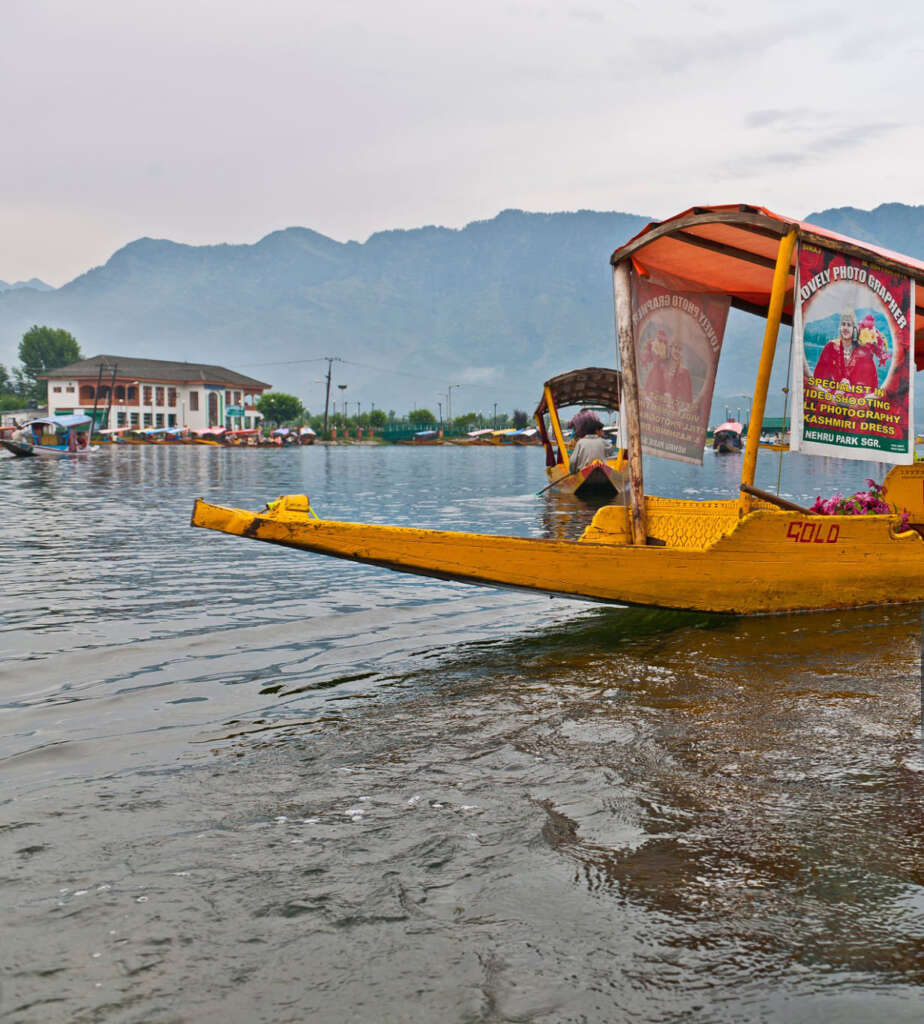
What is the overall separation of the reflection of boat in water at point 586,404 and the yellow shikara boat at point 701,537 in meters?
11.8

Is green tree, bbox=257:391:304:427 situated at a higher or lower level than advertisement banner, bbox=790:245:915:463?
higher

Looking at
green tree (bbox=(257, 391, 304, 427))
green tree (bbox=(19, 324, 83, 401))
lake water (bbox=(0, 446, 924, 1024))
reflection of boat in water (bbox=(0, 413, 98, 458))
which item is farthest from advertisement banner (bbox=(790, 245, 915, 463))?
green tree (bbox=(19, 324, 83, 401))

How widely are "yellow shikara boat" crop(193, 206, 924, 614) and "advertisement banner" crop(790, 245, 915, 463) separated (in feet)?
0.59

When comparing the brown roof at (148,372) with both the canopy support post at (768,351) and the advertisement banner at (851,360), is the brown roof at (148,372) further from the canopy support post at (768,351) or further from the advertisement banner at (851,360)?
the advertisement banner at (851,360)

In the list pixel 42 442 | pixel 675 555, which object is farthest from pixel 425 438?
pixel 675 555

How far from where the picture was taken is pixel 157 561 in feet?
39.2

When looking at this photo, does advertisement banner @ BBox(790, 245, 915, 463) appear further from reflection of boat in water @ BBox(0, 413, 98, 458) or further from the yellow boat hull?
reflection of boat in water @ BBox(0, 413, 98, 458)

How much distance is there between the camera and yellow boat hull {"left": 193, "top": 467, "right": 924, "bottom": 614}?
6633mm

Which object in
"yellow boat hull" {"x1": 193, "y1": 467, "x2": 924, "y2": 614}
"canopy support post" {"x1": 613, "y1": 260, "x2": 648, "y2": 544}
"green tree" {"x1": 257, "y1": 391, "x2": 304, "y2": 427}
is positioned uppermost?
"green tree" {"x1": 257, "y1": 391, "x2": 304, "y2": 427}

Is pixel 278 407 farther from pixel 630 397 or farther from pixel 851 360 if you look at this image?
pixel 851 360

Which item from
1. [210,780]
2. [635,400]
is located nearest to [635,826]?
[210,780]

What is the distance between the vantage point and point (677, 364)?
353 inches

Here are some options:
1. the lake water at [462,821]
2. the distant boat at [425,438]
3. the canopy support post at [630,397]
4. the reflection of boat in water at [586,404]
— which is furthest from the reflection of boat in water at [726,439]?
the lake water at [462,821]

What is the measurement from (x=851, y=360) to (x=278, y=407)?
359ft
